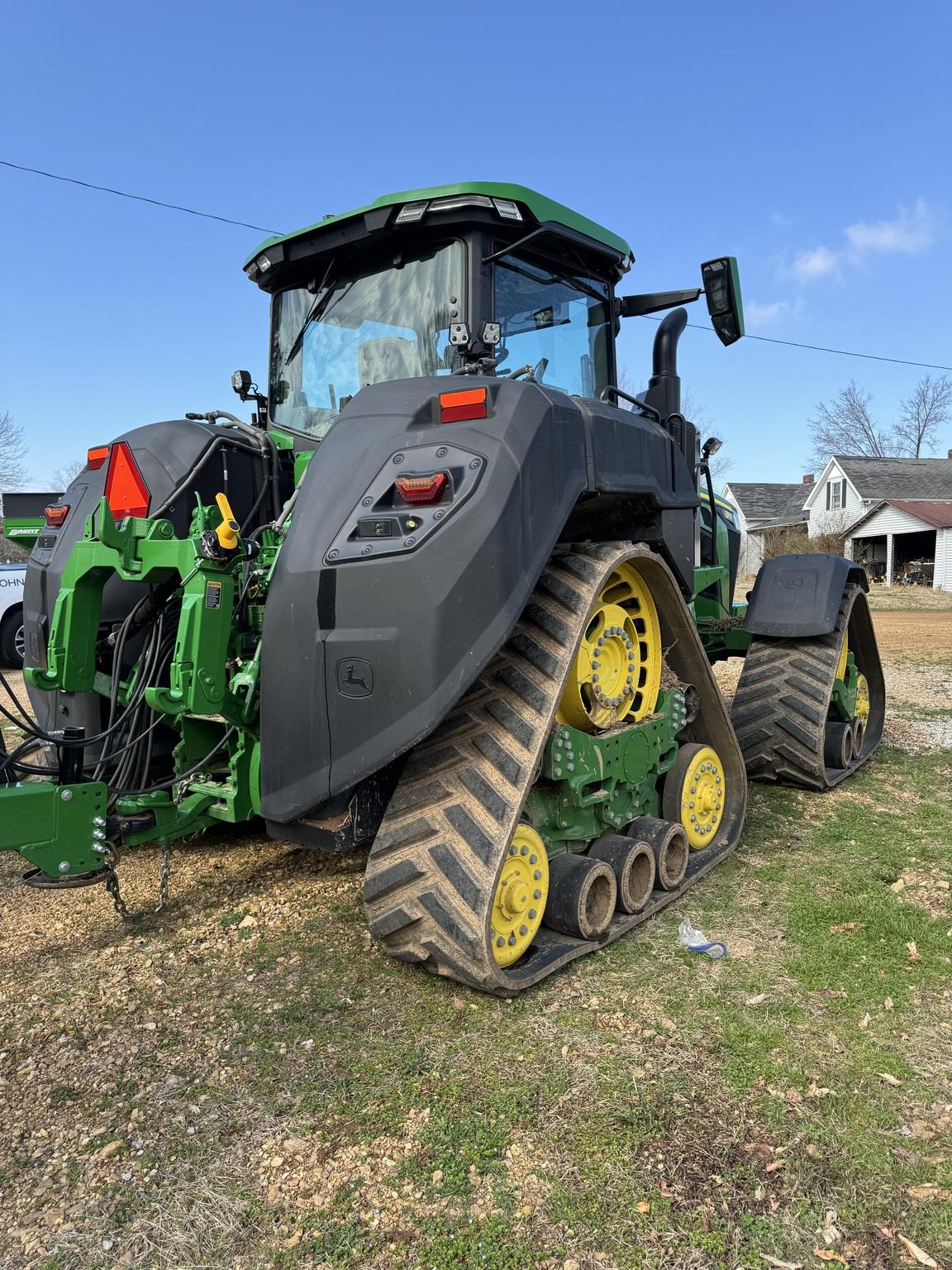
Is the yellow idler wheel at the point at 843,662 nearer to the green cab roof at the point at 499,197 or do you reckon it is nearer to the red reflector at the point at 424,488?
the green cab roof at the point at 499,197

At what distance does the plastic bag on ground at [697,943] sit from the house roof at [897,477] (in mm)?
37378

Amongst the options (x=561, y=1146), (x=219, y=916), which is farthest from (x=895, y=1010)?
(x=219, y=916)

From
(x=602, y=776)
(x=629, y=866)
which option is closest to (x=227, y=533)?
(x=602, y=776)

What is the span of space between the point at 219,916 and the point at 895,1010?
8.04 feet

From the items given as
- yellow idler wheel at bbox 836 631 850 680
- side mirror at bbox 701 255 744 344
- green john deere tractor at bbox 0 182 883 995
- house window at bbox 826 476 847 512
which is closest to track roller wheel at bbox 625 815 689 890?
green john deere tractor at bbox 0 182 883 995

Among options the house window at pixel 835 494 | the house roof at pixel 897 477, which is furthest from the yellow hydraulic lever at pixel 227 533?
the house window at pixel 835 494

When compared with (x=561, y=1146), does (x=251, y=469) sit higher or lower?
higher

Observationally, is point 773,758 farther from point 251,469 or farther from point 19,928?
point 19,928

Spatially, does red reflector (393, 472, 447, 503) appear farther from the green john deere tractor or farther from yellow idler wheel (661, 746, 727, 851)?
yellow idler wheel (661, 746, 727, 851)

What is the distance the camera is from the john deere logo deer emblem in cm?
259

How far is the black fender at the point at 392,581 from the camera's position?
2.56m

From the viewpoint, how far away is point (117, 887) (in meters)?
3.22

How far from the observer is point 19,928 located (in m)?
3.47

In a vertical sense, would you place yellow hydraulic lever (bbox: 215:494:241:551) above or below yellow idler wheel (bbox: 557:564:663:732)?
above
